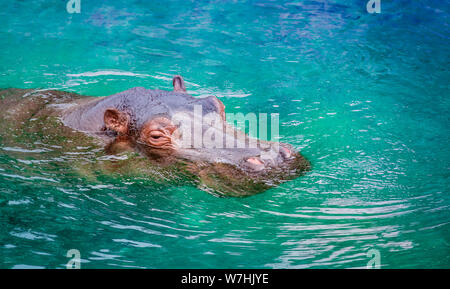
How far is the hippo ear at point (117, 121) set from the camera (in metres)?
5.96

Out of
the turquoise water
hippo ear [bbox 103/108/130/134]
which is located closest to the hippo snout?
the turquoise water

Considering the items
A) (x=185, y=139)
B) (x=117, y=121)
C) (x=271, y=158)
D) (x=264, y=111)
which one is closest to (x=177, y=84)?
(x=117, y=121)

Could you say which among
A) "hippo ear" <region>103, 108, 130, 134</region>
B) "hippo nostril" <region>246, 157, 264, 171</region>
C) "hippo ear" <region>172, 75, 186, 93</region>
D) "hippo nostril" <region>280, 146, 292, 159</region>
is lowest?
"hippo nostril" <region>246, 157, 264, 171</region>

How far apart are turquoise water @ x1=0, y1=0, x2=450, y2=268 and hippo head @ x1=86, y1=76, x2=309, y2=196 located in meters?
0.41

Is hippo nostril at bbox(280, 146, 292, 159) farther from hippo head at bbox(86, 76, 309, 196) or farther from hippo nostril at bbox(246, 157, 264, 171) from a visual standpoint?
hippo nostril at bbox(246, 157, 264, 171)

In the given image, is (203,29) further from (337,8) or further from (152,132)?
(152,132)

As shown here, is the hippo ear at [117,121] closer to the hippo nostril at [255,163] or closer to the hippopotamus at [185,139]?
the hippopotamus at [185,139]

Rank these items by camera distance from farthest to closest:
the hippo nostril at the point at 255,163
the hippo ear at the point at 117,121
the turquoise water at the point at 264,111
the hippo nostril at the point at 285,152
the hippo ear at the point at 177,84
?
the hippo ear at the point at 177,84 < the hippo ear at the point at 117,121 < the hippo nostril at the point at 285,152 < the hippo nostril at the point at 255,163 < the turquoise water at the point at 264,111

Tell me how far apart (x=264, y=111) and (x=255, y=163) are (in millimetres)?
3298

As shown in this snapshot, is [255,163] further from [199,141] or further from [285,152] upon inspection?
[199,141]

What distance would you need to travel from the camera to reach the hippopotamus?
5195 mm

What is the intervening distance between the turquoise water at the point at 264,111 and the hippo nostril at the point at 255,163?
62 centimetres

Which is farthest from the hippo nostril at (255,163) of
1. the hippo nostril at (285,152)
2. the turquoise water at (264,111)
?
the turquoise water at (264,111)

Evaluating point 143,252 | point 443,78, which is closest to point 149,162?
point 143,252
